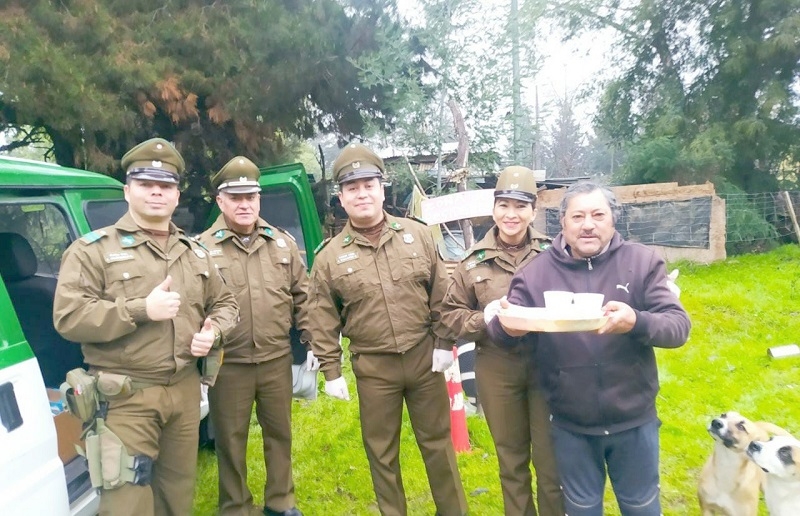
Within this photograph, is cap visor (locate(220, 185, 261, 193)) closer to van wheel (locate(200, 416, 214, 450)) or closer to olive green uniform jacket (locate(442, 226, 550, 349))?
olive green uniform jacket (locate(442, 226, 550, 349))

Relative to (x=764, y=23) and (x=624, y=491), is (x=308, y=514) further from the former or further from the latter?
(x=764, y=23)

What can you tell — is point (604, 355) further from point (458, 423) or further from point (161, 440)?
point (458, 423)

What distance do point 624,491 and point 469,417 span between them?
2.19 meters

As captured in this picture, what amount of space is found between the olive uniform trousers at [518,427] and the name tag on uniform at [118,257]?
1.61 meters

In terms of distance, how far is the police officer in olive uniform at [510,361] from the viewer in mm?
2525

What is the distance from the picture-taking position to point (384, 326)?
265 cm

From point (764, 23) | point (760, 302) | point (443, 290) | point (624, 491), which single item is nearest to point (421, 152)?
point (760, 302)

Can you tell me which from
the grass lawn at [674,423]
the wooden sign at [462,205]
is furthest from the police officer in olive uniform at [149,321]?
the wooden sign at [462,205]

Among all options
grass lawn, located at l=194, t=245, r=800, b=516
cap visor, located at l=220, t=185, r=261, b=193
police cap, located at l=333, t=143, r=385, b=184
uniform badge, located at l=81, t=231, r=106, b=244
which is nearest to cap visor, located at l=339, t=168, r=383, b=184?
police cap, located at l=333, t=143, r=385, b=184

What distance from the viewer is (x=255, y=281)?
9.52 ft

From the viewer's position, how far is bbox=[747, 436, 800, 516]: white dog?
224 cm

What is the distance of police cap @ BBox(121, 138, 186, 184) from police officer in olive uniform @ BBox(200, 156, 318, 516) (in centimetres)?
54

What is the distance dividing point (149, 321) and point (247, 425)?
3.36 ft

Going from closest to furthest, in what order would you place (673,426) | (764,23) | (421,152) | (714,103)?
(673,426), (421,152), (764,23), (714,103)
